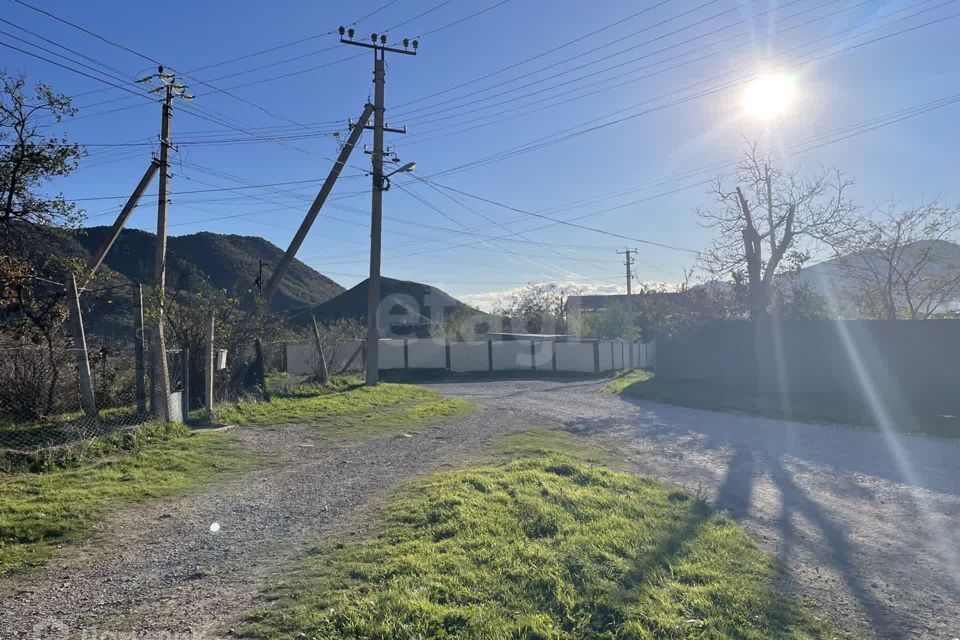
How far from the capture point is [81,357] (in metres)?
8.91

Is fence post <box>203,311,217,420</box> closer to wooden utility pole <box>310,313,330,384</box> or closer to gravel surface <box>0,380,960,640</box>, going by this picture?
gravel surface <box>0,380,960,640</box>

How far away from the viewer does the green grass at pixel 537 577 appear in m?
3.26

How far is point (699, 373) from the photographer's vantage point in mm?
19781

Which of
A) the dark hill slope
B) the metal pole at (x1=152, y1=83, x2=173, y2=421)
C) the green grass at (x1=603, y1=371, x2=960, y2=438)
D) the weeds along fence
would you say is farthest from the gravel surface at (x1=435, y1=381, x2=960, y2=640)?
the dark hill slope

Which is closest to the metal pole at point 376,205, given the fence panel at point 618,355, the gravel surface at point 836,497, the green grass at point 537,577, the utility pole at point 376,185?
the utility pole at point 376,185

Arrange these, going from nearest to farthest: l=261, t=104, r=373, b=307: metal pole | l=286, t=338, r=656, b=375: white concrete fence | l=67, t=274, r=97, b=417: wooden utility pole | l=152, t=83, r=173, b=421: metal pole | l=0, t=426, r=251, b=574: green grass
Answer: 1. l=0, t=426, r=251, b=574: green grass
2. l=67, t=274, r=97, b=417: wooden utility pole
3. l=152, t=83, r=173, b=421: metal pole
4. l=261, t=104, r=373, b=307: metal pole
5. l=286, t=338, r=656, b=375: white concrete fence

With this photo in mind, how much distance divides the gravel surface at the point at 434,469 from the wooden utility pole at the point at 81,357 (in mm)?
2139

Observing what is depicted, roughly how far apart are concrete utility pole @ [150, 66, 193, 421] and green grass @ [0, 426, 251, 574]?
0.77 m

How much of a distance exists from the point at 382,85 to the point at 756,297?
1301 cm

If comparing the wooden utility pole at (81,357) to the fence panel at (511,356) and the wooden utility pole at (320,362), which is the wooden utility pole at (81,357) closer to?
the wooden utility pole at (320,362)

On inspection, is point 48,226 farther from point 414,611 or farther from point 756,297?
point 756,297

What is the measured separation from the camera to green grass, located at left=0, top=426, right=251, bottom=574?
15.1ft

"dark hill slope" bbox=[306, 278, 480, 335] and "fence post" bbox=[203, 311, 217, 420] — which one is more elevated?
"dark hill slope" bbox=[306, 278, 480, 335]

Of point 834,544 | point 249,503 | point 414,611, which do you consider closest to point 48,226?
point 249,503
